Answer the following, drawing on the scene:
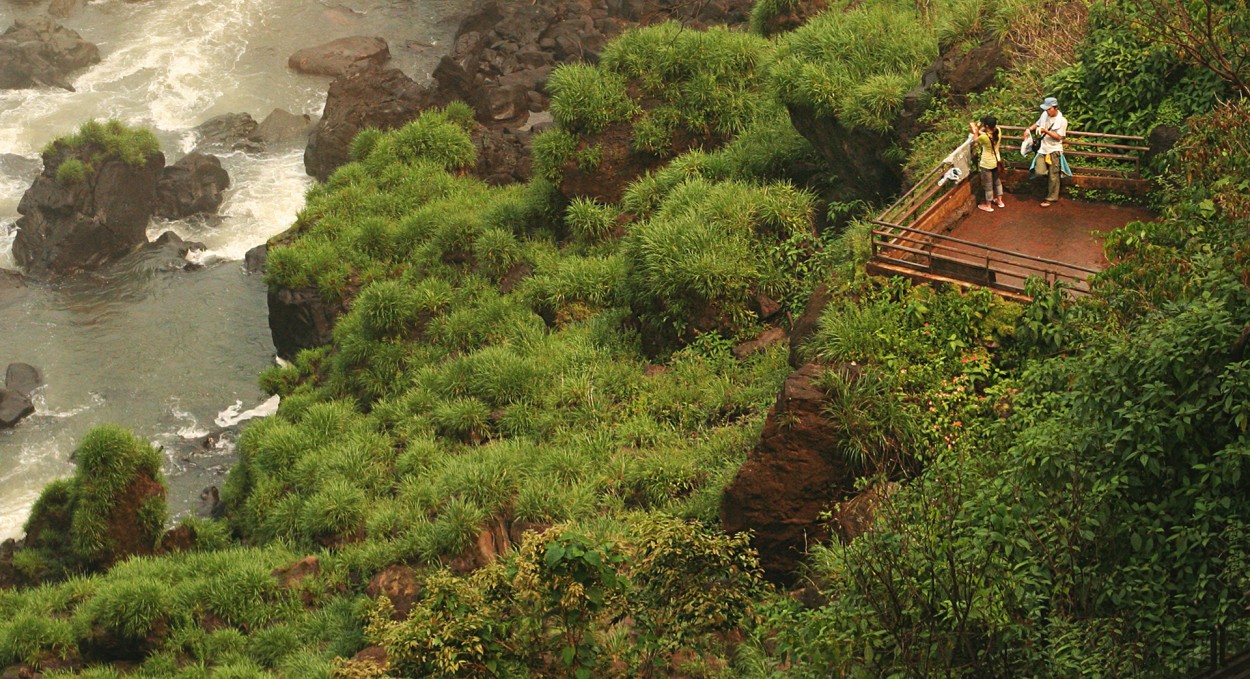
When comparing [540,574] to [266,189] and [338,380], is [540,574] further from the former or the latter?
[266,189]

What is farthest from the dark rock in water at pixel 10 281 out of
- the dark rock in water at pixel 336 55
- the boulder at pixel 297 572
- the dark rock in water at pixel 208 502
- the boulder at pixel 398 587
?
the boulder at pixel 398 587

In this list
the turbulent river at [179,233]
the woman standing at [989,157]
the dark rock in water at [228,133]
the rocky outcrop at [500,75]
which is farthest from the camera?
the dark rock in water at [228,133]

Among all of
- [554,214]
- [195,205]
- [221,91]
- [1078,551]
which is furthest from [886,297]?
[221,91]

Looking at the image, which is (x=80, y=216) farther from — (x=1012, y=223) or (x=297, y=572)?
(x=1012, y=223)

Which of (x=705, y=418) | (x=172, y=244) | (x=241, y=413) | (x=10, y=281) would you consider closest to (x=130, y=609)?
(x=705, y=418)

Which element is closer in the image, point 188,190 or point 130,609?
point 130,609

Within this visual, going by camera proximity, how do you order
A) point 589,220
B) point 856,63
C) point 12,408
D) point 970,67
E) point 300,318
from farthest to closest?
1. point 12,408
2. point 300,318
3. point 589,220
4. point 856,63
5. point 970,67

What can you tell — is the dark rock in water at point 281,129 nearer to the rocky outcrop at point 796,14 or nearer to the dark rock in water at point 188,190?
the dark rock in water at point 188,190
